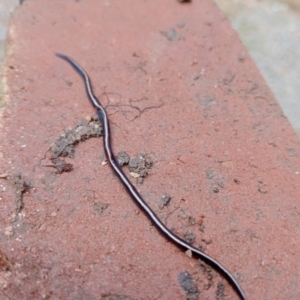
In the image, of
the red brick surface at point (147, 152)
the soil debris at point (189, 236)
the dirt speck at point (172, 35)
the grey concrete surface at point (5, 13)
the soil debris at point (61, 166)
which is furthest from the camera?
the dirt speck at point (172, 35)

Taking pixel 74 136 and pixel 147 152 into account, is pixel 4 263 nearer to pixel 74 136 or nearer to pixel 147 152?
pixel 74 136

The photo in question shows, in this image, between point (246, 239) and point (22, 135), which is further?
point (22, 135)

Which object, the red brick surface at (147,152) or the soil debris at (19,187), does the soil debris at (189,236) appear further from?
the soil debris at (19,187)

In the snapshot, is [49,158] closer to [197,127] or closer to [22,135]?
[22,135]

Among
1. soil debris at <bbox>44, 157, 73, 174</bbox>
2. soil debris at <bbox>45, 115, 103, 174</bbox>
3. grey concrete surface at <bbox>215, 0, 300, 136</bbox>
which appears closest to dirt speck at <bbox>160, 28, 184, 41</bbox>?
grey concrete surface at <bbox>215, 0, 300, 136</bbox>

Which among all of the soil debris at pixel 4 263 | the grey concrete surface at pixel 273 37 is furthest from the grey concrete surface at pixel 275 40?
the soil debris at pixel 4 263

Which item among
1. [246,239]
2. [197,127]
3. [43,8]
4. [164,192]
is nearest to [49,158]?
[164,192]

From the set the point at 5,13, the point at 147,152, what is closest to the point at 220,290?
the point at 147,152
